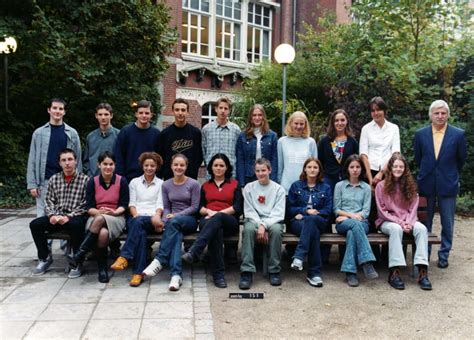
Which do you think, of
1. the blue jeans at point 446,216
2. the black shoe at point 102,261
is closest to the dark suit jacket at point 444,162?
the blue jeans at point 446,216

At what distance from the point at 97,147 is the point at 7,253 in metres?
2.01

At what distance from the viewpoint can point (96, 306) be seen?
440cm

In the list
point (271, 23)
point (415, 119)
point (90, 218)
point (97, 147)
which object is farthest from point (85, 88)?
→ point (271, 23)

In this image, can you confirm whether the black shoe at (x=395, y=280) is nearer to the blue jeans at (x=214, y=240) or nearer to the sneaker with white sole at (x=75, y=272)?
the blue jeans at (x=214, y=240)

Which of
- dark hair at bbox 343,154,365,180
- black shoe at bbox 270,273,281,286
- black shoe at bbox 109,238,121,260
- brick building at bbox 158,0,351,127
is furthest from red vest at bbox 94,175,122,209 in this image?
brick building at bbox 158,0,351,127

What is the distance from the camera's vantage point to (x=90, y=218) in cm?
539

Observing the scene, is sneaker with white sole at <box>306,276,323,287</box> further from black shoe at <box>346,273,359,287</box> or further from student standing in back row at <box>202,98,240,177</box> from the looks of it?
student standing in back row at <box>202,98,240,177</box>

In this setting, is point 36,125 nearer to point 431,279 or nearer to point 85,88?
point 85,88

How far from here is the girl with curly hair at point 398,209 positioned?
527cm

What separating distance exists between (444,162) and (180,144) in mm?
3339

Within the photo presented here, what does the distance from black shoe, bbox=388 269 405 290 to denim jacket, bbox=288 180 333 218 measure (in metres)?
0.98

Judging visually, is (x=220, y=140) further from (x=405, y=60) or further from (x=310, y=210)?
(x=405, y=60)

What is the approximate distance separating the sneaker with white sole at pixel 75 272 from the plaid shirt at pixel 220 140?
2.00m

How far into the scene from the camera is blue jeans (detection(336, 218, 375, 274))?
5.22m
